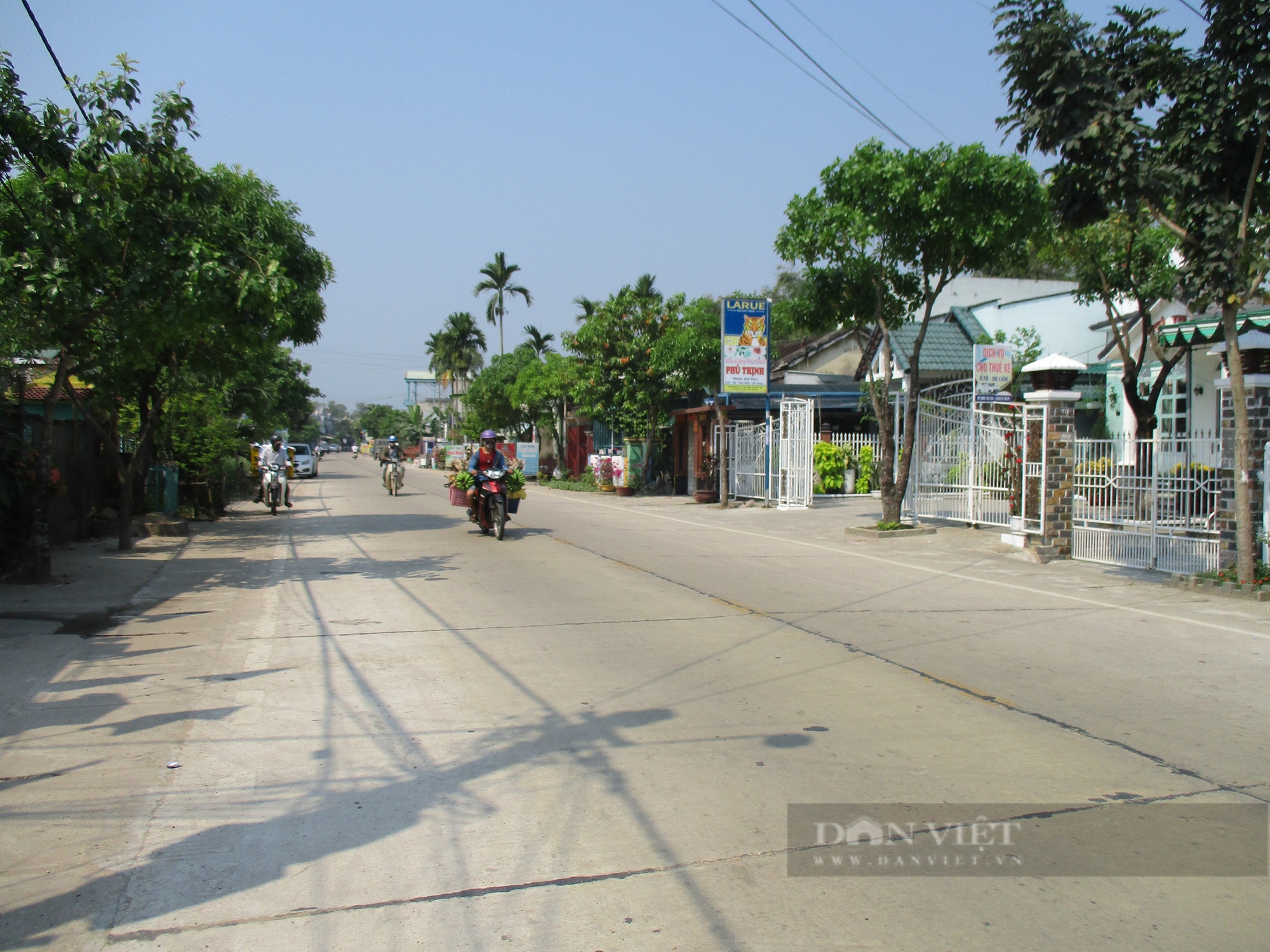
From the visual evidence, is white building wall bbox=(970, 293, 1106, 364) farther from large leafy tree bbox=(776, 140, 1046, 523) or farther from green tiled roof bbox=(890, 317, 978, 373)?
large leafy tree bbox=(776, 140, 1046, 523)

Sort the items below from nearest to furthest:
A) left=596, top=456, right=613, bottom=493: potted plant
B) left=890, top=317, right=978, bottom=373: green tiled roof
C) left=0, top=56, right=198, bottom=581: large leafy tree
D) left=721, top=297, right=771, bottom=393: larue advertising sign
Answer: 1. left=0, top=56, right=198, bottom=581: large leafy tree
2. left=721, top=297, right=771, bottom=393: larue advertising sign
3. left=890, top=317, right=978, bottom=373: green tiled roof
4. left=596, top=456, right=613, bottom=493: potted plant

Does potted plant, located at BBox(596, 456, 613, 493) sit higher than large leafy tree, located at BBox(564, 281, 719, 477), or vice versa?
large leafy tree, located at BBox(564, 281, 719, 477)

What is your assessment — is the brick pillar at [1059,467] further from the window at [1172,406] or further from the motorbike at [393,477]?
the motorbike at [393,477]

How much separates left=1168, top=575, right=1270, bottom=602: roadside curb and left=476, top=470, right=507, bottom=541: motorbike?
9992 millimetres

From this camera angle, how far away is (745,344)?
24.7 metres

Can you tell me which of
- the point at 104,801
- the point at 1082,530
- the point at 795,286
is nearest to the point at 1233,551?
the point at 1082,530

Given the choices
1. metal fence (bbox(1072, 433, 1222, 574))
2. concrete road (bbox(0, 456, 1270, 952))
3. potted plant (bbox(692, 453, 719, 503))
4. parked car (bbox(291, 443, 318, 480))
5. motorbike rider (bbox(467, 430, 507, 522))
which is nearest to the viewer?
concrete road (bbox(0, 456, 1270, 952))

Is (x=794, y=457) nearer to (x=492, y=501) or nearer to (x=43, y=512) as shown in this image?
(x=492, y=501)

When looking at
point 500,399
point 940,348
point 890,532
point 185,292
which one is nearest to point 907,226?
point 890,532

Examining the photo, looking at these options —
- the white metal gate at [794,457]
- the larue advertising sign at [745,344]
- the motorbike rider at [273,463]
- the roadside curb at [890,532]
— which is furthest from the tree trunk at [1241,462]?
the motorbike rider at [273,463]

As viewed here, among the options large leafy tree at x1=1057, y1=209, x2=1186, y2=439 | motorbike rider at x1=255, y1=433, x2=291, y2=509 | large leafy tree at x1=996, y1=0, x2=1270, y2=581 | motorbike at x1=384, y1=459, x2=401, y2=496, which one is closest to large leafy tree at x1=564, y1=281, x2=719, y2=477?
motorbike at x1=384, y1=459, x2=401, y2=496

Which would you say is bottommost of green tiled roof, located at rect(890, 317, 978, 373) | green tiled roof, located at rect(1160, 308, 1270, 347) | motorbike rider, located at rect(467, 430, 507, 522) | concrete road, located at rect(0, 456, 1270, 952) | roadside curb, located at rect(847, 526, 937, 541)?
concrete road, located at rect(0, 456, 1270, 952)

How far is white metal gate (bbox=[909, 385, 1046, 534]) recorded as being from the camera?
574 inches

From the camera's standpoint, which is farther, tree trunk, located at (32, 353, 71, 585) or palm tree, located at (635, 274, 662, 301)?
palm tree, located at (635, 274, 662, 301)
